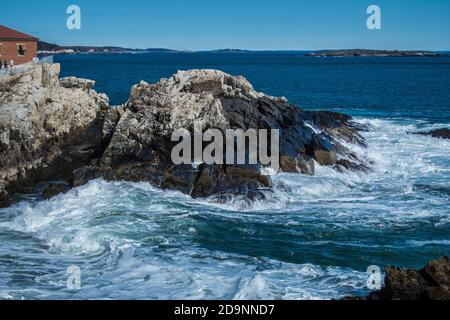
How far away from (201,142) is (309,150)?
6671 mm

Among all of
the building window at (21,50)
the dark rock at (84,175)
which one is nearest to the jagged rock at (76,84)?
the building window at (21,50)

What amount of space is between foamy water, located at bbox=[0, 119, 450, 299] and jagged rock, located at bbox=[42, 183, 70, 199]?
54 cm

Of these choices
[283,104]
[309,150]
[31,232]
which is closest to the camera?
[31,232]

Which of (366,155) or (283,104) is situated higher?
(283,104)

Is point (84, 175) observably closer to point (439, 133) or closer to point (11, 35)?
point (11, 35)

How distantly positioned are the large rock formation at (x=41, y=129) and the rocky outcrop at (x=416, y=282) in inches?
667

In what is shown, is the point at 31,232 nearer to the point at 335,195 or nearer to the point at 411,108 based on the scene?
the point at 335,195

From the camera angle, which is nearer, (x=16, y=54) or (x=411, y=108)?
(x=16, y=54)

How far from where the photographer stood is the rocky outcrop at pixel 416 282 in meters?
12.9

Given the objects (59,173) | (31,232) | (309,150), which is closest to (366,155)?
(309,150)

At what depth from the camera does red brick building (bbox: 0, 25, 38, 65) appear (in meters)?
41.0

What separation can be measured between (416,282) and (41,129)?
2194 centimetres

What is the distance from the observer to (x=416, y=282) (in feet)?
43.5

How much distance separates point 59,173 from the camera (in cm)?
2769
